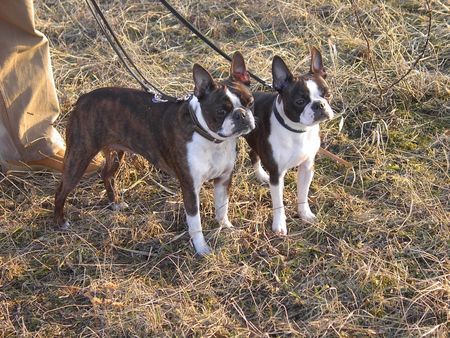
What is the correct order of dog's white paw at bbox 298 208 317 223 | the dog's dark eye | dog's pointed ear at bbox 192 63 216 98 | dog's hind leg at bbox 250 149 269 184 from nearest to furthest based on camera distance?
dog's pointed ear at bbox 192 63 216 98 < the dog's dark eye < dog's white paw at bbox 298 208 317 223 < dog's hind leg at bbox 250 149 269 184

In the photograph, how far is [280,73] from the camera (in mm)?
3725

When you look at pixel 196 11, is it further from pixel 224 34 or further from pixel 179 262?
pixel 179 262

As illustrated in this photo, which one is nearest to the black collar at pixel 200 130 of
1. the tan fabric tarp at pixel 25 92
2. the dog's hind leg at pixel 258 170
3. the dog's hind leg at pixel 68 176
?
the dog's hind leg at pixel 68 176

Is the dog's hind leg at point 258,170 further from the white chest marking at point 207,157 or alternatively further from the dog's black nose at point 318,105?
the dog's black nose at point 318,105

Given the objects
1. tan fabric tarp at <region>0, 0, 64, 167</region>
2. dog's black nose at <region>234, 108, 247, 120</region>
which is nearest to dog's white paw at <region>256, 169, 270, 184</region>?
dog's black nose at <region>234, 108, 247, 120</region>

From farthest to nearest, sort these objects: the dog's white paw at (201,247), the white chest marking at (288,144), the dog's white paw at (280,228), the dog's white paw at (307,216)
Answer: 1. the dog's white paw at (307,216)
2. the dog's white paw at (280,228)
3. the dog's white paw at (201,247)
4. the white chest marking at (288,144)

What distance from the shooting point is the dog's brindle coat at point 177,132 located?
3.50 m

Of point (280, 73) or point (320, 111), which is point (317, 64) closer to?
point (280, 73)

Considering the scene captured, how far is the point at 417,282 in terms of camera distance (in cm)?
352

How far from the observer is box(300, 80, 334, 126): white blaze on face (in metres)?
3.56

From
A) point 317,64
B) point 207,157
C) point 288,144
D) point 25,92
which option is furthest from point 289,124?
point 25,92

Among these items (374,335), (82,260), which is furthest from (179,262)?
(374,335)

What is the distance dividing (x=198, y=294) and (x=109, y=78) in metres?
2.76

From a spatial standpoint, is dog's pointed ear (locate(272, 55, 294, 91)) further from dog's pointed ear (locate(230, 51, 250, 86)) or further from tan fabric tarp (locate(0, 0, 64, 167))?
tan fabric tarp (locate(0, 0, 64, 167))
